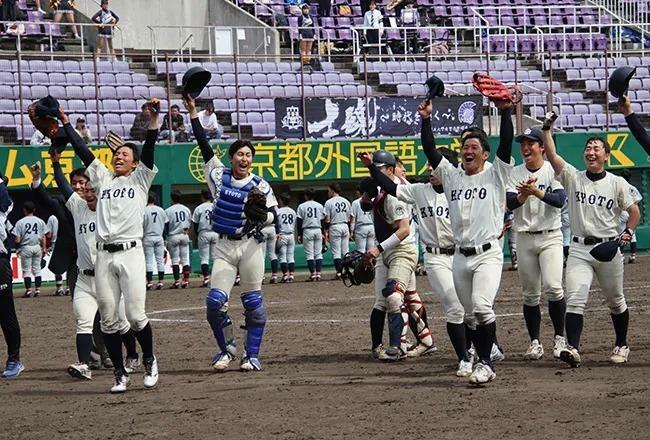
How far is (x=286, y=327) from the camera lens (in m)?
15.6

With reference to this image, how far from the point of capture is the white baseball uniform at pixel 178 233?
76.9 feet

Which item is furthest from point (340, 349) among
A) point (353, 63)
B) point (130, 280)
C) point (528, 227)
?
point (353, 63)

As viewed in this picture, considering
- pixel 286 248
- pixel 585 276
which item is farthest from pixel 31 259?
pixel 585 276

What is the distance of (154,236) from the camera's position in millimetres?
23281

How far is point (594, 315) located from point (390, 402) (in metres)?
6.71

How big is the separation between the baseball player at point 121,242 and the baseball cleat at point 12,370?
1825 mm

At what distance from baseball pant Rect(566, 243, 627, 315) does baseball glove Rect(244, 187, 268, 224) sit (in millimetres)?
2692

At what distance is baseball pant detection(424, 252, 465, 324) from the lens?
1054 centimetres

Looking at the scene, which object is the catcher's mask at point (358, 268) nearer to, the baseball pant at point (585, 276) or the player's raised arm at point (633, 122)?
the baseball pant at point (585, 276)

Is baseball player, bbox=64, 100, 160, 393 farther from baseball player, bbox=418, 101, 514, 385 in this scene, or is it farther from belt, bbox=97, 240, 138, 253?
baseball player, bbox=418, 101, 514, 385

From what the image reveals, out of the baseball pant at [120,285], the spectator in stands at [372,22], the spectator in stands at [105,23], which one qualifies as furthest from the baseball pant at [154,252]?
the baseball pant at [120,285]

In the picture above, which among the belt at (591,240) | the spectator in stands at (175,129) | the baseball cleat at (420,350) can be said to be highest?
the spectator in stands at (175,129)

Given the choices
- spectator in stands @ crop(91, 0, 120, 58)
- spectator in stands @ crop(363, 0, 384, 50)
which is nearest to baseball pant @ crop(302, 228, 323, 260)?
spectator in stands @ crop(91, 0, 120, 58)

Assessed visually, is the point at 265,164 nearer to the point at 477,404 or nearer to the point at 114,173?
the point at 114,173
